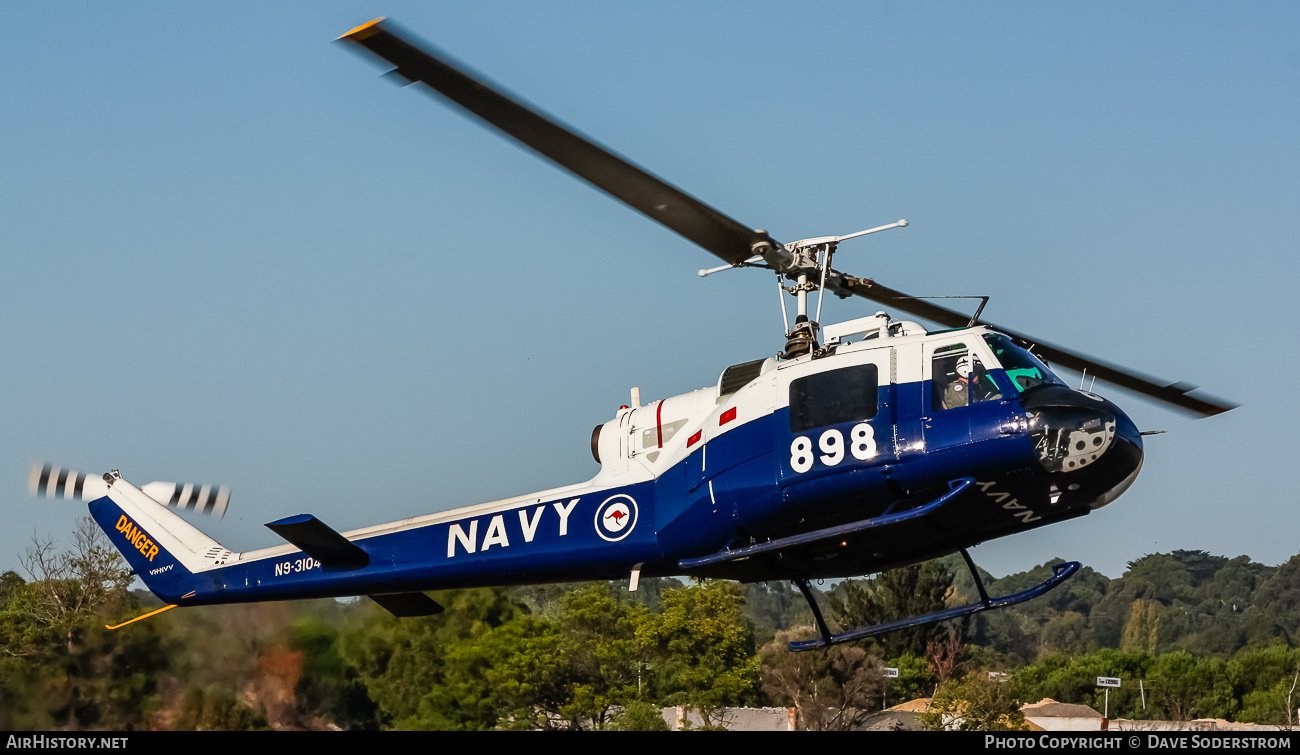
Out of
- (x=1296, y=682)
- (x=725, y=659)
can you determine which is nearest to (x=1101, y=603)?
(x=1296, y=682)

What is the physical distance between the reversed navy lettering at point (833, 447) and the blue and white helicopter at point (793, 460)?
0.5 inches

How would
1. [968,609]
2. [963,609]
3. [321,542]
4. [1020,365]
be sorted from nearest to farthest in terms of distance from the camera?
[1020,365]
[968,609]
[963,609]
[321,542]

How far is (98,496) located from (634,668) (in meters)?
24.9

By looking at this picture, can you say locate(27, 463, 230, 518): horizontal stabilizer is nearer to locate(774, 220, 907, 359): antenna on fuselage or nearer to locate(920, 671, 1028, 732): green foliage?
locate(774, 220, 907, 359): antenna on fuselage

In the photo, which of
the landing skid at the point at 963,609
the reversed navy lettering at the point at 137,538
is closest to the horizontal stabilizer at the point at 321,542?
the reversed navy lettering at the point at 137,538

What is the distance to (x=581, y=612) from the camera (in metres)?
39.7

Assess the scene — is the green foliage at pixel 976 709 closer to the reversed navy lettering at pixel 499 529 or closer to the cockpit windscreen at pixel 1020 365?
the reversed navy lettering at pixel 499 529

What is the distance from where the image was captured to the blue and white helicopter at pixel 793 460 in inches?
415

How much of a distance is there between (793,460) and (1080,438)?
8.24 feet

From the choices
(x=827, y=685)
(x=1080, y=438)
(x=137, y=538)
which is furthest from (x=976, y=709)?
(x=1080, y=438)

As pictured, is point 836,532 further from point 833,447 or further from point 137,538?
point 137,538

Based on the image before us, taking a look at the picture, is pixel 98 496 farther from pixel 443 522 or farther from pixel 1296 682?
pixel 1296 682

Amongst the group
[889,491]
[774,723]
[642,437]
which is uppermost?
[642,437]

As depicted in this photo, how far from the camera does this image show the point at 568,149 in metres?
10.2
